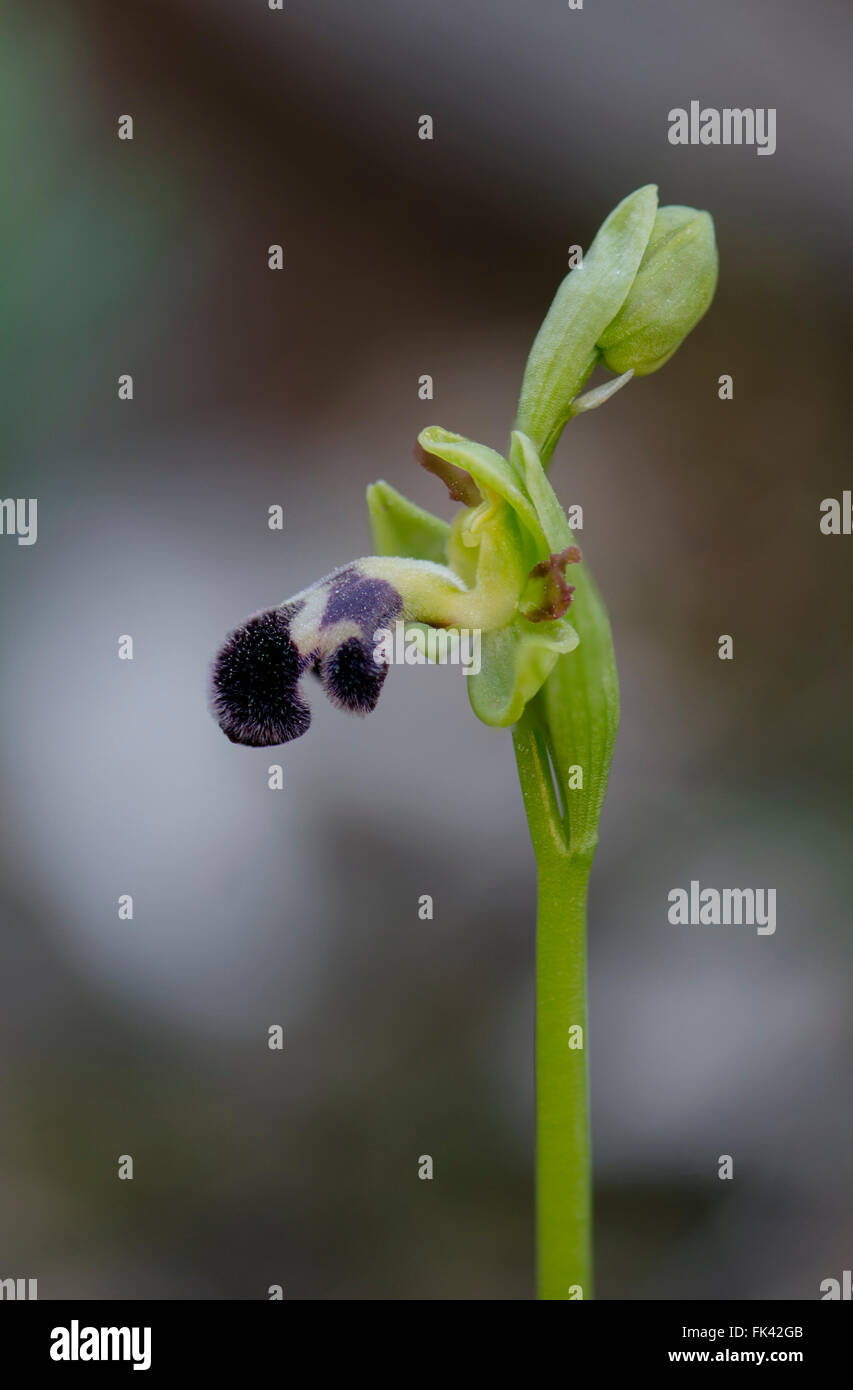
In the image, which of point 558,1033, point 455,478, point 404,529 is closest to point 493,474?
point 455,478

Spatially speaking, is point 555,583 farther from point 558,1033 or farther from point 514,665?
point 558,1033

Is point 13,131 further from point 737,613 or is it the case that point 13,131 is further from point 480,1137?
point 480,1137

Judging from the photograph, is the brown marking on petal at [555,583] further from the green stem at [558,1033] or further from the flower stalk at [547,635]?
the green stem at [558,1033]

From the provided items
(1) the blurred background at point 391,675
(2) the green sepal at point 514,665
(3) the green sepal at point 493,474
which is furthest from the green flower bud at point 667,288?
(1) the blurred background at point 391,675

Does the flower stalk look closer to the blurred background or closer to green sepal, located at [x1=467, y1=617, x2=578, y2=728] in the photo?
green sepal, located at [x1=467, y1=617, x2=578, y2=728]

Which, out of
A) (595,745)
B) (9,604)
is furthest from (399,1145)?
(9,604)

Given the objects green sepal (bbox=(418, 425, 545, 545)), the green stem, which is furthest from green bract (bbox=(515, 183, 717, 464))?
the green stem
